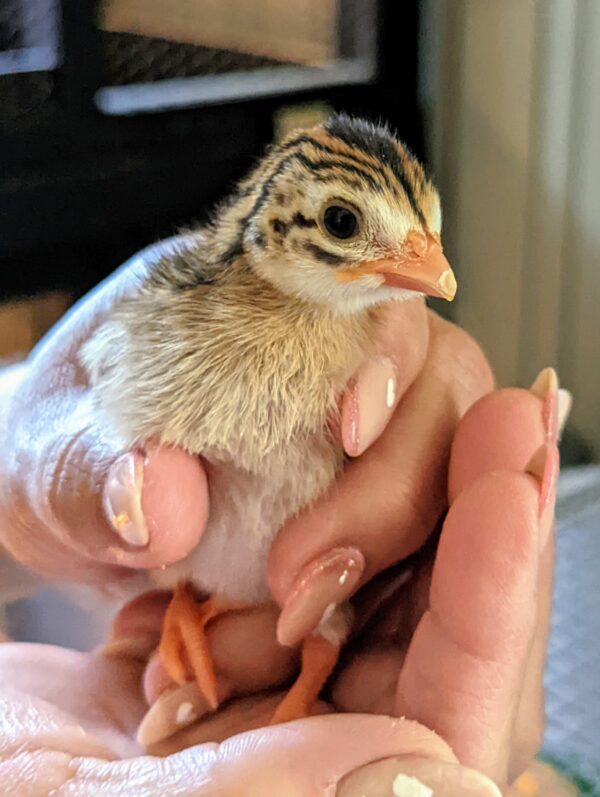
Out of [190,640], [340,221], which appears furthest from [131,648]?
[340,221]

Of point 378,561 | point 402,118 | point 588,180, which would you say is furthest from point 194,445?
point 402,118

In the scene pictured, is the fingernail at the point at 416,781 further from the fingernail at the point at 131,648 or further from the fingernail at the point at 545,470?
the fingernail at the point at 131,648

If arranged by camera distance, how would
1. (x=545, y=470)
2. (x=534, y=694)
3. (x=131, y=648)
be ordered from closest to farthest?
(x=545, y=470), (x=534, y=694), (x=131, y=648)

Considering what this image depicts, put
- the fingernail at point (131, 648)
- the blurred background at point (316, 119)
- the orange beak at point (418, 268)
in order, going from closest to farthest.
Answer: the orange beak at point (418, 268) → the fingernail at point (131, 648) → the blurred background at point (316, 119)

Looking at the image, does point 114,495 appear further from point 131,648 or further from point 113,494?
point 131,648

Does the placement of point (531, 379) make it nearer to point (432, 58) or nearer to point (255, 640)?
point (432, 58)

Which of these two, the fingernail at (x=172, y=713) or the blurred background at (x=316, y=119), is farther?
the blurred background at (x=316, y=119)

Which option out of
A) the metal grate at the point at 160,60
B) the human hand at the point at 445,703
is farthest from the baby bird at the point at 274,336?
the metal grate at the point at 160,60

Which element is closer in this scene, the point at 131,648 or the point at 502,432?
the point at 502,432
